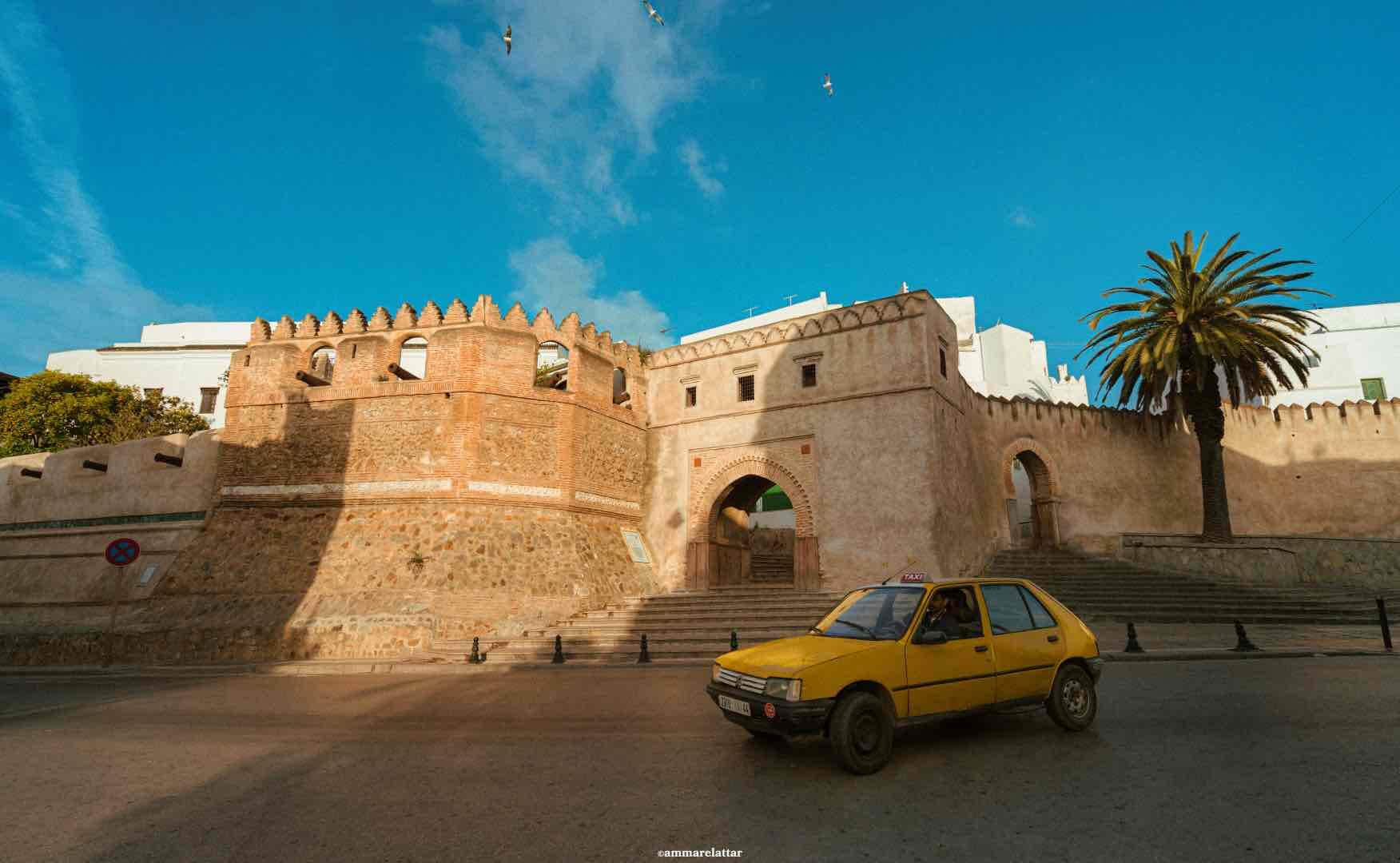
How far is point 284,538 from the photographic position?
17.6m

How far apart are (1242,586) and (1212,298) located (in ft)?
33.2

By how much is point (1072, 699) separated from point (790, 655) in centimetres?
302

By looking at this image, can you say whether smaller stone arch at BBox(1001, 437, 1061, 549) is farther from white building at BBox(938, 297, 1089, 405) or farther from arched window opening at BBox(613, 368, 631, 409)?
white building at BBox(938, 297, 1089, 405)

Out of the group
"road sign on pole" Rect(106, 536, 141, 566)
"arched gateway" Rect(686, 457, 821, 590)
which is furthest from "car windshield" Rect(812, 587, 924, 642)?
"road sign on pole" Rect(106, 536, 141, 566)

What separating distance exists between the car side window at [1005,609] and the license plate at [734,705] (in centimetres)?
242

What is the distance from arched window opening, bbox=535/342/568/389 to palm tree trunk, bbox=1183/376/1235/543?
822 inches

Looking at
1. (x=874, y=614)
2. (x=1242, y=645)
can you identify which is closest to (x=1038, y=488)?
(x=1242, y=645)

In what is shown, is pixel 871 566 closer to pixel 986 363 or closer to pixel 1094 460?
pixel 1094 460

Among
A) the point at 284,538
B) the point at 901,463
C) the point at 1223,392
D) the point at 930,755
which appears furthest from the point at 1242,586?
the point at 284,538

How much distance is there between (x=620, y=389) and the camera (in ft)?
75.1

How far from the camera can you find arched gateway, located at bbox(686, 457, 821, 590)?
1856cm

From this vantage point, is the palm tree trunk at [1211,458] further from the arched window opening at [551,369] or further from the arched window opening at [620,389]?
the arched window opening at [551,369]

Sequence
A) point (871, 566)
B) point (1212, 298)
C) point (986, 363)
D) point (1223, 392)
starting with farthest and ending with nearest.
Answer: point (986, 363) < point (1223, 392) < point (1212, 298) < point (871, 566)

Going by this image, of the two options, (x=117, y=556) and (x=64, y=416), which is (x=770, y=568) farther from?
(x=64, y=416)
